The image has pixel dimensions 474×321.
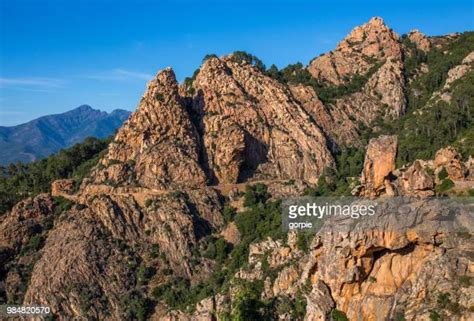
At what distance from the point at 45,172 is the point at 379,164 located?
67.2 meters

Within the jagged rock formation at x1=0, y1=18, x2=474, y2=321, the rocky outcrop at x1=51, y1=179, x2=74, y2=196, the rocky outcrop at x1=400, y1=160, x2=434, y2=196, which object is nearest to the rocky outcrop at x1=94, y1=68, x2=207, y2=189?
the jagged rock formation at x1=0, y1=18, x2=474, y2=321

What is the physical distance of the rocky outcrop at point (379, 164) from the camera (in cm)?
6544

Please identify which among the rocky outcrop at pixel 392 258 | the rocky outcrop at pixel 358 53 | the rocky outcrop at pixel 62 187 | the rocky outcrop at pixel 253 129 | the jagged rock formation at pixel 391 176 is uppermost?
the rocky outcrop at pixel 358 53

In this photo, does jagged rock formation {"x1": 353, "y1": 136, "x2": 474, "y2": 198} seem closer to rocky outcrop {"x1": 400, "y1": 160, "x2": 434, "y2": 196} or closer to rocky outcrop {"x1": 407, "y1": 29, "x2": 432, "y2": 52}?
rocky outcrop {"x1": 400, "y1": 160, "x2": 434, "y2": 196}

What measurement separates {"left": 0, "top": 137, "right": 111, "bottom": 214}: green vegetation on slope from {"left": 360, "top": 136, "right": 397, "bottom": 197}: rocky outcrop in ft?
180

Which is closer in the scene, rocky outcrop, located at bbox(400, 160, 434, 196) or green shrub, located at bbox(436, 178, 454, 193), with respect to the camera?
rocky outcrop, located at bbox(400, 160, 434, 196)

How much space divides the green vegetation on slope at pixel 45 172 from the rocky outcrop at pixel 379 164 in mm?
54925

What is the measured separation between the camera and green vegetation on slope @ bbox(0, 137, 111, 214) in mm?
106500

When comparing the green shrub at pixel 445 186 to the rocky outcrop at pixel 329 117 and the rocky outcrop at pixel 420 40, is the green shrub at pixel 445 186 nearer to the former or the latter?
the rocky outcrop at pixel 329 117

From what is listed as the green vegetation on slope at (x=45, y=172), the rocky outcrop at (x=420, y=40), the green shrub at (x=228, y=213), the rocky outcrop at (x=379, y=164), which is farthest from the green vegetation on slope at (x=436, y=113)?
the green vegetation on slope at (x=45, y=172)

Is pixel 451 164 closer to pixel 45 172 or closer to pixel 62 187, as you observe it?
pixel 62 187

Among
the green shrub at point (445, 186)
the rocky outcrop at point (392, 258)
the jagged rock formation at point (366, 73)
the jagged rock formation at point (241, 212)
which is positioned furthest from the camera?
the jagged rock formation at point (366, 73)

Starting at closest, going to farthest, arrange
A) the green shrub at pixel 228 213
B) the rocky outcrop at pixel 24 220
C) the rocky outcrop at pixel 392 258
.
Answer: the rocky outcrop at pixel 392 258
the rocky outcrop at pixel 24 220
the green shrub at pixel 228 213

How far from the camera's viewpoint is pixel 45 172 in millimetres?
113312
